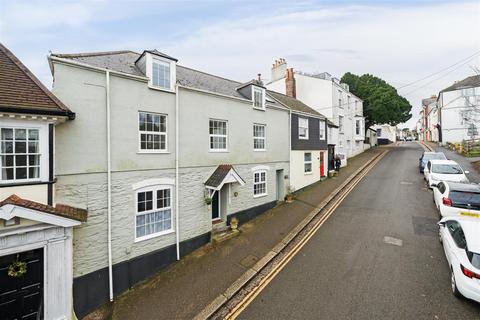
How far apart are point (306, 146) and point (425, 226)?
9.97 meters

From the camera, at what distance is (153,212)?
948cm

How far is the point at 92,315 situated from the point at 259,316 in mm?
5670

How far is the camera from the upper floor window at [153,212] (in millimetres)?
9164

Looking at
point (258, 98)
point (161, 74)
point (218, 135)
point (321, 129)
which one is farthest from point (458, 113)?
point (161, 74)

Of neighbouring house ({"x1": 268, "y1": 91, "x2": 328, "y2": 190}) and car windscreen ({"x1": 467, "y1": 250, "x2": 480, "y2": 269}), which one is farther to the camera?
neighbouring house ({"x1": 268, "y1": 91, "x2": 328, "y2": 190})

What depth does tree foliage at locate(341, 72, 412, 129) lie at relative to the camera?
3544 cm

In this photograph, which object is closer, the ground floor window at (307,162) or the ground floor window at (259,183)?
the ground floor window at (259,183)

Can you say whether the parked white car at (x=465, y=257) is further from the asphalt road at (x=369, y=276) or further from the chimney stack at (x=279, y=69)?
the chimney stack at (x=279, y=69)

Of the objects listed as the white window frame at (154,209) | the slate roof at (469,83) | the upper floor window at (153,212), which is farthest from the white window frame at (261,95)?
the slate roof at (469,83)

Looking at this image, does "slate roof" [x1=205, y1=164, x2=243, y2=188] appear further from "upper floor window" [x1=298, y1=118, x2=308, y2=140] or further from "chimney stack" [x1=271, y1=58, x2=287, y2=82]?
"chimney stack" [x1=271, y1=58, x2=287, y2=82]

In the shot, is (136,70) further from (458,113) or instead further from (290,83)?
(458,113)

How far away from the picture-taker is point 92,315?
24.9 feet

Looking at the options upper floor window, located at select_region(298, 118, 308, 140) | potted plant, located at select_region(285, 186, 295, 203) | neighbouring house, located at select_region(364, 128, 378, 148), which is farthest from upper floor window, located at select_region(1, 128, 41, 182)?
neighbouring house, located at select_region(364, 128, 378, 148)

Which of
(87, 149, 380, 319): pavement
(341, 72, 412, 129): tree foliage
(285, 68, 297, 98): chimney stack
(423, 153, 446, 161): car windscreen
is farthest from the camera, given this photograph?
(341, 72, 412, 129): tree foliage
